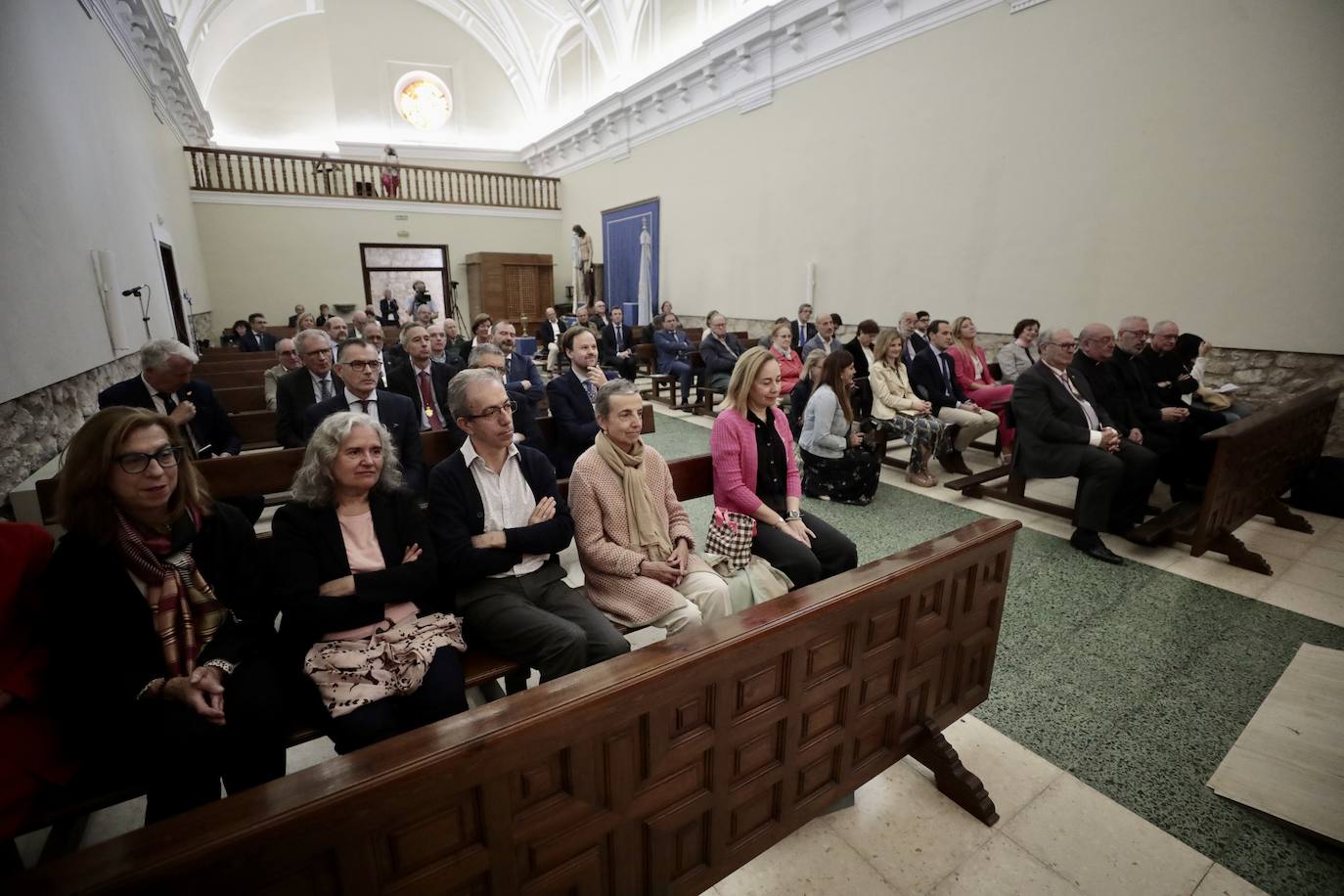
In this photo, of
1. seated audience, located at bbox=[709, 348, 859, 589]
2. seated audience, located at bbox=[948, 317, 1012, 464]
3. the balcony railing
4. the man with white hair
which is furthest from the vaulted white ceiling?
the man with white hair

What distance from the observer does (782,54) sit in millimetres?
8039

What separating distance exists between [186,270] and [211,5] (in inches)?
207

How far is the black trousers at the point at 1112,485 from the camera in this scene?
3.47 meters

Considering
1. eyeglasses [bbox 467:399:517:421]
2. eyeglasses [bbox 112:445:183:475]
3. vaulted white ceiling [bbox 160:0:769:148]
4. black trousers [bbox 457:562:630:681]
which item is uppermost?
vaulted white ceiling [bbox 160:0:769:148]

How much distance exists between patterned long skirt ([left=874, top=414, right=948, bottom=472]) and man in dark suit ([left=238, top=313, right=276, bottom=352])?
8.07 metres

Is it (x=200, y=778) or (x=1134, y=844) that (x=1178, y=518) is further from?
(x=200, y=778)

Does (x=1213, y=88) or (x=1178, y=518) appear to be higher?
(x=1213, y=88)

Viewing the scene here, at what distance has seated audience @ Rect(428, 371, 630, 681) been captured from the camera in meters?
1.84

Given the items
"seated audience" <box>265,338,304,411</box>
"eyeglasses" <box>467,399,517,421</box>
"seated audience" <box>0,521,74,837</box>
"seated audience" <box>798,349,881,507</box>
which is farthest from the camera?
"seated audience" <box>265,338,304,411</box>

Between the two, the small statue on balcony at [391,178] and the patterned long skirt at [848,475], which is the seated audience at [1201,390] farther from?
the small statue on balcony at [391,178]

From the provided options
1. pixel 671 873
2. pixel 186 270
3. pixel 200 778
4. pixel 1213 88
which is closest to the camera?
pixel 671 873

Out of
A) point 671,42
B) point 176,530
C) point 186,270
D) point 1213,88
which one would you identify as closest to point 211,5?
point 186,270

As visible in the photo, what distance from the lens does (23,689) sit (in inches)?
52.7

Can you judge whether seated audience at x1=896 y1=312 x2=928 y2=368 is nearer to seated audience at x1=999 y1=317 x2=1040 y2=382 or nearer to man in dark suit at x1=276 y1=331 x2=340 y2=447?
seated audience at x1=999 y1=317 x2=1040 y2=382
